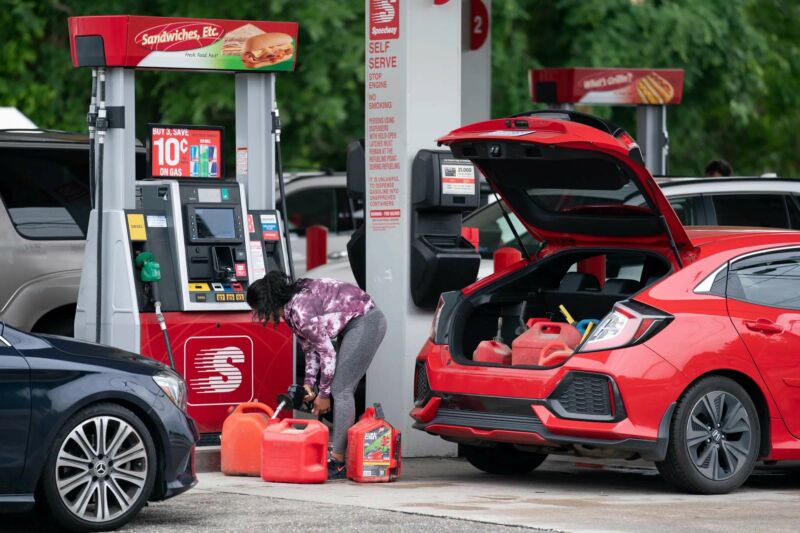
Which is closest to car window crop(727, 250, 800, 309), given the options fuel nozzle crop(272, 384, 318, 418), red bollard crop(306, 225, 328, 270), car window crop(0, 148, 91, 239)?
fuel nozzle crop(272, 384, 318, 418)

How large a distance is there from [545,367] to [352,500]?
1.35 metres

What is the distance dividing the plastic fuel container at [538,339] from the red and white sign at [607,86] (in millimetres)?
8430

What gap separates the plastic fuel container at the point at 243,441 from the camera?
10109mm

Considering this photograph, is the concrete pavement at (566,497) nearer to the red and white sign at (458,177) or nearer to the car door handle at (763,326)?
the car door handle at (763,326)

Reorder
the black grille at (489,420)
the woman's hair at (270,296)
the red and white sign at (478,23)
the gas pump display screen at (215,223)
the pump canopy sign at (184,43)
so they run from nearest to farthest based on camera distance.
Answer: the black grille at (489,420) < the woman's hair at (270,296) < the pump canopy sign at (184,43) < the gas pump display screen at (215,223) < the red and white sign at (478,23)

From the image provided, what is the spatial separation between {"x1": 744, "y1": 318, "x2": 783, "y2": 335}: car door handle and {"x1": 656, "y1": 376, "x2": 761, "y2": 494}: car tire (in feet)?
1.15

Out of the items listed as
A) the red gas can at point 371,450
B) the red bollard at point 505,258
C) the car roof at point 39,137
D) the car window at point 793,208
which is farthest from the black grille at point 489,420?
the car window at point 793,208

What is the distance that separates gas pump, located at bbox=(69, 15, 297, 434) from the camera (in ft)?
35.4

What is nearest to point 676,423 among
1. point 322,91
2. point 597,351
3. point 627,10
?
point 597,351

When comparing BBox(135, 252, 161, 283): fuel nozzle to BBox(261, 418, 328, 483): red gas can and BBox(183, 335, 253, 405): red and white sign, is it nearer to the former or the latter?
BBox(183, 335, 253, 405): red and white sign

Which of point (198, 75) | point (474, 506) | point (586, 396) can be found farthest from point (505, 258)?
point (198, 75)

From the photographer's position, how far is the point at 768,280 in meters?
9.80

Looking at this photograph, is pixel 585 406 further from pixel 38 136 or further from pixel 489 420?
pixel 38 136

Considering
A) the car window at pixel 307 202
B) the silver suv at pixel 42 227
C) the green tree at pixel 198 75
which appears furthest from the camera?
the green tree at pixel 198 75
